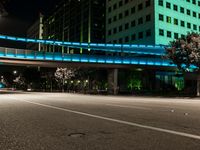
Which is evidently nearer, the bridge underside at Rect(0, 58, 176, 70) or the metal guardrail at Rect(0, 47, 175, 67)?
the metal guardrail at Rect(0, 47, 175, 67)

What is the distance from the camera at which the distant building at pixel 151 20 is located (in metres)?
76.0

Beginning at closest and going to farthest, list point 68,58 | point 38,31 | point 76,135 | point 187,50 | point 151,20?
1. point 76,135
2. point 187,50
3. point 68,58
4. point 151,20
5. point 38,31

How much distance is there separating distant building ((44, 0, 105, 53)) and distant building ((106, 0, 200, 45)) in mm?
18124

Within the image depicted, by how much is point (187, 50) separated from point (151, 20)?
4023cm

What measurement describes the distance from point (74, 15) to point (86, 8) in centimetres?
1249

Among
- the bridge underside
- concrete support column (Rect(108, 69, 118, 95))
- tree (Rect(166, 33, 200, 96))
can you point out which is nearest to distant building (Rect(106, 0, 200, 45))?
the bridge underside

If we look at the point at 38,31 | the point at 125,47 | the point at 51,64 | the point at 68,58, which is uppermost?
the point at 38,31

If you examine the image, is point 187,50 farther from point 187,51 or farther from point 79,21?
point 79,21

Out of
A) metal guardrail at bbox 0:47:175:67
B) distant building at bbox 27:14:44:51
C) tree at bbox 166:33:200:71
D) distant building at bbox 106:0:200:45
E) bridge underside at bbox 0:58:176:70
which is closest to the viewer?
tree at bbox 166:33:200:71

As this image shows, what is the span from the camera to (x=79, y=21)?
398 ft

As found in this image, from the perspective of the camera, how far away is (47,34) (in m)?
166

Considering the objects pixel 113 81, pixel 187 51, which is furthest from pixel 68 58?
pixel 187 51

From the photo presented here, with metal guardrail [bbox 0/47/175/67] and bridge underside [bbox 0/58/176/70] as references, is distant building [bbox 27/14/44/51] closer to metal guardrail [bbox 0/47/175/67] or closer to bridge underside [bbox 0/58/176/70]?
metal guardrail [bbox 0/47/175/67]

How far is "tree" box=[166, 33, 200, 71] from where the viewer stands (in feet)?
121
